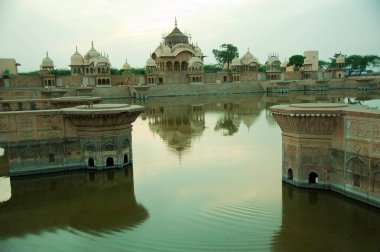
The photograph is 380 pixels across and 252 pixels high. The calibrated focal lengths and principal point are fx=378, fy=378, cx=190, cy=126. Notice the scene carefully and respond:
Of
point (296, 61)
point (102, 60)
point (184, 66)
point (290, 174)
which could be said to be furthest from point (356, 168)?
point (296, 61)

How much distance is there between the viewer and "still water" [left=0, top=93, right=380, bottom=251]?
302 inches

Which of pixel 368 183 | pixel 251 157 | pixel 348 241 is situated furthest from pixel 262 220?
pixel 251 157

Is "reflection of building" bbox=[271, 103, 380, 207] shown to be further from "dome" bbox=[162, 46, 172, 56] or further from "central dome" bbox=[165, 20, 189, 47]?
"central dome" bbox=[165, 20, 189, 47]

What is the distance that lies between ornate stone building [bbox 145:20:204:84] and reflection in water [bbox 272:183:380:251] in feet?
130

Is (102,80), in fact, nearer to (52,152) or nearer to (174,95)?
(174,95)

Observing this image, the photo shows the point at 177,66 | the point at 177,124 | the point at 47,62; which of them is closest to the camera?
the point at 177,124

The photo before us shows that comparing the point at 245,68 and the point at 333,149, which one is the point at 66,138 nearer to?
the point at 333,149

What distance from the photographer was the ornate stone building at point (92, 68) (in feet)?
144

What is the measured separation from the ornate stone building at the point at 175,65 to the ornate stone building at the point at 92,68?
555 centimetres

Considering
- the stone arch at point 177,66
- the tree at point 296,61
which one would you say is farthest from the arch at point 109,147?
the tree at point 296,61

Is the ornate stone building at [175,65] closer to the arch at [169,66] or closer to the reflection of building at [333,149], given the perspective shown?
the arch at [169,66]

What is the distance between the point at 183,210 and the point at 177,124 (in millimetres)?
14800

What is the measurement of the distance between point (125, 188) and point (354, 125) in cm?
663

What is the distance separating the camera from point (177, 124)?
2394 centimetres
